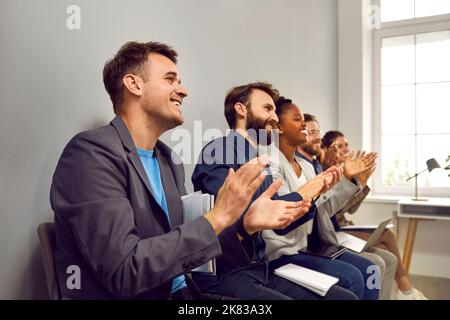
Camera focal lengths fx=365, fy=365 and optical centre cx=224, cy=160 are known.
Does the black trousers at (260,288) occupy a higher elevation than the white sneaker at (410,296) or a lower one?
higher

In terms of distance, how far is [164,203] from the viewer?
995 mm

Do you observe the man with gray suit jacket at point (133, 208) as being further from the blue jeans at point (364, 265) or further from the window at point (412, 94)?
the window at point (412, 94)

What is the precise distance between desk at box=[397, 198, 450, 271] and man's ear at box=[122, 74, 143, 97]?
235 centimetres

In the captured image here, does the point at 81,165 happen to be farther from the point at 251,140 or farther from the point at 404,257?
the point at 404,257

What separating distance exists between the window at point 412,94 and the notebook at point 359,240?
4.82ft

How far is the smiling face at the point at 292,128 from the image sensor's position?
1686mm

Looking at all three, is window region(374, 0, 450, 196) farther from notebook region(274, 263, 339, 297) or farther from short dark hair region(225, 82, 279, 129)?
notebook region(274, 263, 339, 297)

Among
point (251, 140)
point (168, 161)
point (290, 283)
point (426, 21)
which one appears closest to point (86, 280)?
point (168, 161)

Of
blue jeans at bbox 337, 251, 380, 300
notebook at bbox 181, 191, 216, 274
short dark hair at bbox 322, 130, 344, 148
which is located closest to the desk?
short dark hair at bbox 322, 130, 344, 148

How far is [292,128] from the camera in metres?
1.69

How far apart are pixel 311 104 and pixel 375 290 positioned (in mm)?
1599

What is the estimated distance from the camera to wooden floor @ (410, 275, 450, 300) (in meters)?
2.42

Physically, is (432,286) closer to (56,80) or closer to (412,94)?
(412,94)

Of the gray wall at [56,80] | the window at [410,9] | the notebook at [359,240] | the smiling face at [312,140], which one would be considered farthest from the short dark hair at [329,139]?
the window at [410,9]
